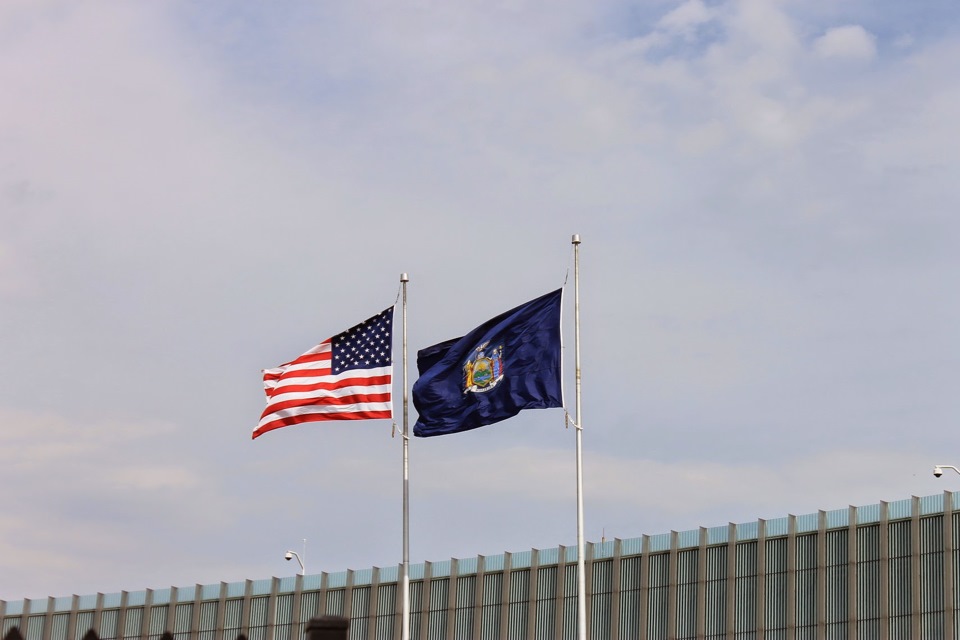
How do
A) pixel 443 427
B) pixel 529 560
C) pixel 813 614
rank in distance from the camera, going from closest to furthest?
1. pixel 443 427
2. pixel 813 614
3. pixel 529 560

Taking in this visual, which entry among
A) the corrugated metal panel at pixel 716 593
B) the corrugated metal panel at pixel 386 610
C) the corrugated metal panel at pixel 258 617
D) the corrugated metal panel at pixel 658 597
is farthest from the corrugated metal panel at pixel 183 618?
the corrugated metal panel at pixel 716 593

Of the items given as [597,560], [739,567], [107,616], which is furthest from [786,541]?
[107,616]

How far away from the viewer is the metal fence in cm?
5097

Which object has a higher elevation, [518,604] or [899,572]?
[518,604]

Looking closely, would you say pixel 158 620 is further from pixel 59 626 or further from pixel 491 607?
pixel 491 607

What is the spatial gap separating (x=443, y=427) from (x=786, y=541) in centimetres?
2206

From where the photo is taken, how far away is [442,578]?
6381 centimetres

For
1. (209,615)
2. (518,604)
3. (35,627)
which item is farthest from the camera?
(35,627)

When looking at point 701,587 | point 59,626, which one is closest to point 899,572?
point 701,587

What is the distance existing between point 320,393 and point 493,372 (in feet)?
13.7

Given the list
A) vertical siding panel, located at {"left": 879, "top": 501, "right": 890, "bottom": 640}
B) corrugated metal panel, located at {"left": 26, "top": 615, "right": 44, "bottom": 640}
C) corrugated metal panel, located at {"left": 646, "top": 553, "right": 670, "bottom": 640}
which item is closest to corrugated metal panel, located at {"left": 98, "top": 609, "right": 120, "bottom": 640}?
corrugated metal panel, located at {"left": 26, "top": 615, "right": 44, "bottom": 640}

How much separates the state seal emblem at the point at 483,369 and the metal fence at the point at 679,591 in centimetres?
2112

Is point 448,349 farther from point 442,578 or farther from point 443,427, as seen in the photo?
point 442,578

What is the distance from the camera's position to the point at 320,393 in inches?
1444
